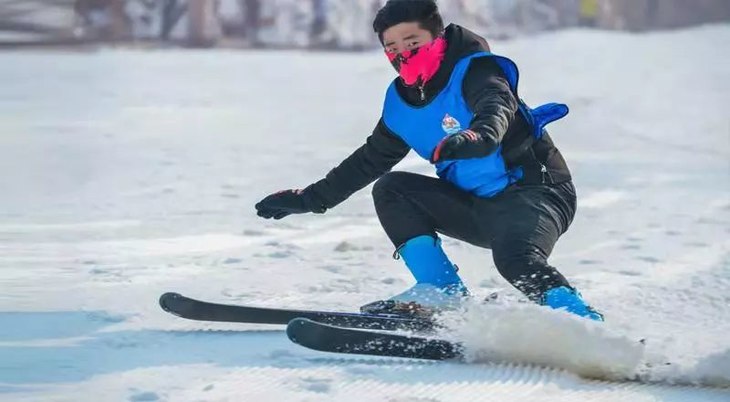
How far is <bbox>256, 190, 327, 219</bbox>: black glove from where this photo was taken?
136 inches

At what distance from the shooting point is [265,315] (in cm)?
317

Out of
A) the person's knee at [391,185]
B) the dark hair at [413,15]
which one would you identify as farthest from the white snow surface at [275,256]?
the dark hair at [413,15]

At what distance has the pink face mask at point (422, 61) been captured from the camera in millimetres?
3111

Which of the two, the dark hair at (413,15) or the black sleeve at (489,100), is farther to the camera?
the dark hair at (413,15)

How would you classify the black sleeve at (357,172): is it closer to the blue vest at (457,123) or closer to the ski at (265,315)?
the blue vest at (457,123)

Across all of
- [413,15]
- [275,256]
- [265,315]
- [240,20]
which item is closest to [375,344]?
[265,315]

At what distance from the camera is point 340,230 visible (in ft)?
17.6

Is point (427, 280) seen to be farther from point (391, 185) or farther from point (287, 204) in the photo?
point (287, 204)

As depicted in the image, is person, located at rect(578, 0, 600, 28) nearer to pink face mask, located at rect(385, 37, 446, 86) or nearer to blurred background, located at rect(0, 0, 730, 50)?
blurred background, located at rect(0, 0, 730, 50)

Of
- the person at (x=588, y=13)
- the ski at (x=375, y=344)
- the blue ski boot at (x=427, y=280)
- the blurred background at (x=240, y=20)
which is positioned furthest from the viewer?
the person at (x=588, y=13)

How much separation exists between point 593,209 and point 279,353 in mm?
3594

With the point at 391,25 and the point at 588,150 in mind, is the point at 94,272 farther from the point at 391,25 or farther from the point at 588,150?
the point at 588,150

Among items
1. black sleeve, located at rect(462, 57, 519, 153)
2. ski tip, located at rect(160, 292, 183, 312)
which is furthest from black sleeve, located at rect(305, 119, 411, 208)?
ski tip, located at rect(160, 292, 183, 312)

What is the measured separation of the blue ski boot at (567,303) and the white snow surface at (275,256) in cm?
6
